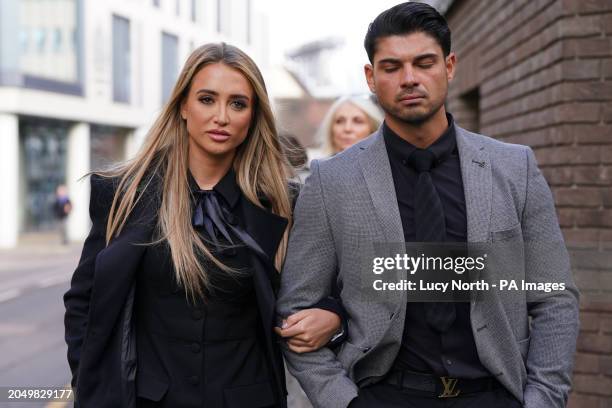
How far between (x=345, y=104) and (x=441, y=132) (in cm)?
290

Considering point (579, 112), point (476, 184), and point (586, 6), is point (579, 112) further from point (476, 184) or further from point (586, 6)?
point (476, 184)

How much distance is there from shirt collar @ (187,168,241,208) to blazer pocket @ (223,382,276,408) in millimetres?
686

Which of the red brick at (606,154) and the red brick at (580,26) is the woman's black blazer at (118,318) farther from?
the red brick at (580,26)

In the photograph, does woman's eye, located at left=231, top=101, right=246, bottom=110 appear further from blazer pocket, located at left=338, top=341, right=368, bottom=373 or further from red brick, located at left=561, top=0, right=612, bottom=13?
red brick, located at left=561, top=0, right=612, bottom=13

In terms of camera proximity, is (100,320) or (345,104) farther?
(345,104)

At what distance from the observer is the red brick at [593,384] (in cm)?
371

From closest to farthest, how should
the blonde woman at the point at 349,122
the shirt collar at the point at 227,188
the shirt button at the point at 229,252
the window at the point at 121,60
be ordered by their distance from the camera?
the shirt button at the point at 229,252 → the shirt collar at the point at 227,188 → the blonde woman at the point at 349,122 → the window at the point at 121,60

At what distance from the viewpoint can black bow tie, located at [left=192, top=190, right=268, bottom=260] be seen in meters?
2.62

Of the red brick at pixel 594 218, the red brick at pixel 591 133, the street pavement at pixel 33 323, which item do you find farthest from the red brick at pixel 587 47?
the street pavement at pixel 33 323

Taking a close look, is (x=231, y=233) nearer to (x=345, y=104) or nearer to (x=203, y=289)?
(x=203, y=289)

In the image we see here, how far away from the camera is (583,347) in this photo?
374cm

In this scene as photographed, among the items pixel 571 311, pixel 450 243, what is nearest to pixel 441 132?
pixel 450 243

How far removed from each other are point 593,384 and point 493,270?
1.93m

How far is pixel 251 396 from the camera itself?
2551mm
